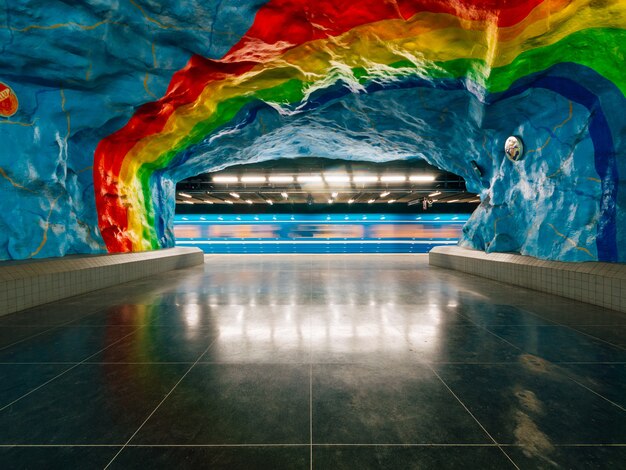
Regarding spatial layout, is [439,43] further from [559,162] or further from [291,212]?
[291,212]

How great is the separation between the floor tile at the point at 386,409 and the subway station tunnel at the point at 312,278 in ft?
0.05

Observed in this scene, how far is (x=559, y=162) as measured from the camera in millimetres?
5180

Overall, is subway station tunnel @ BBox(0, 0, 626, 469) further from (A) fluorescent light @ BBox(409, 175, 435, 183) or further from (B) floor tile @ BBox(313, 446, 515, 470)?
(A) fluorescent light @ BBox(409, 175, 435, 183)

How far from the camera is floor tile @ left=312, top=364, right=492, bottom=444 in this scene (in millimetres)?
1583

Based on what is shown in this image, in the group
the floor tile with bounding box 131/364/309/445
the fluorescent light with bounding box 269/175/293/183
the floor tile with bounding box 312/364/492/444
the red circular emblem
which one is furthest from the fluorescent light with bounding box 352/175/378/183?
the floor tile with bounding box 131/364/309/445

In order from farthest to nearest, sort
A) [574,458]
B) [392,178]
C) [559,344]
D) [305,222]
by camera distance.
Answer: [305,222]
[392,178]
[559,344]
[574,458]

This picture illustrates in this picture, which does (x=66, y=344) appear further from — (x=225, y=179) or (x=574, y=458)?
(x=225, y=179)

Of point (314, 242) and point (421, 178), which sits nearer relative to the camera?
point (421, 178)

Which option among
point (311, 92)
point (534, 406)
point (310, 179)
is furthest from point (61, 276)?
point (310, 179)

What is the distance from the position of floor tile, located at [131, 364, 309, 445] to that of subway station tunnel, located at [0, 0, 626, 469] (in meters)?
0.02

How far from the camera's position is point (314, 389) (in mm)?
2043

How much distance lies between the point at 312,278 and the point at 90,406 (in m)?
5.53

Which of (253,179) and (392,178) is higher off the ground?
(253,179)

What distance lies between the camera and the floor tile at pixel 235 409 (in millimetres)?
1585
